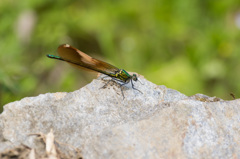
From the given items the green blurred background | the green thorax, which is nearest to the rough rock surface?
the green thorax

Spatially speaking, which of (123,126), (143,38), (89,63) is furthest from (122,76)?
(143,38)

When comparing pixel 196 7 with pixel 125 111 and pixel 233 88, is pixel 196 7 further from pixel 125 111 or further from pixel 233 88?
pixel 125 111

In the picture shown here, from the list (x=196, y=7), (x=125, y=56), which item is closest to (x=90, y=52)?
(x=125, y=56)

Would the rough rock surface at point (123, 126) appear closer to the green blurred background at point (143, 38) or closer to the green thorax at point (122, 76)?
the green thorax at point (122, 76)

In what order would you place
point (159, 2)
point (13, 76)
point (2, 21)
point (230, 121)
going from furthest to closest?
point (159, 2), point (2, 21), point (13, 76), point (230, 121)

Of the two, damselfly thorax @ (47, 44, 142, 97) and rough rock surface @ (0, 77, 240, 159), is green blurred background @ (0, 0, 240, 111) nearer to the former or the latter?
damselfly thorax @ (47, 44, 142, 97)
